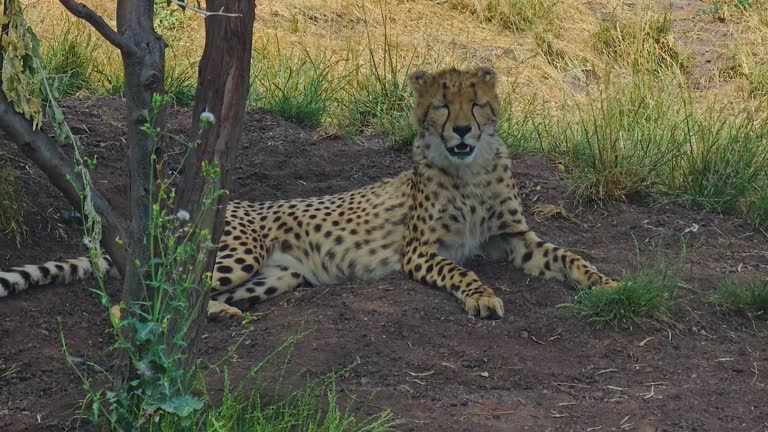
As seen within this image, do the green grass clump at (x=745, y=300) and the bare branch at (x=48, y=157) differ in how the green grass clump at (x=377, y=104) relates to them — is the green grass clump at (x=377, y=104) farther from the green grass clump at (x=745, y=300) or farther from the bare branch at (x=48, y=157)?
the bare branch at (x=48, y=157)

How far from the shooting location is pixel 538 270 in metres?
4.30

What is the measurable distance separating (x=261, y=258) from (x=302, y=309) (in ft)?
2.31

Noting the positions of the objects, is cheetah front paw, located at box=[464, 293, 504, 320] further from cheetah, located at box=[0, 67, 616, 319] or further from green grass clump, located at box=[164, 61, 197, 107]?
green grass clump, located at box=[164, 61, 197, 107]

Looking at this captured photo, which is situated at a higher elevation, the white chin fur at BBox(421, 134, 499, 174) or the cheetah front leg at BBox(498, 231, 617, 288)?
the white chin fur at BBox(421, 134, 499, 174)

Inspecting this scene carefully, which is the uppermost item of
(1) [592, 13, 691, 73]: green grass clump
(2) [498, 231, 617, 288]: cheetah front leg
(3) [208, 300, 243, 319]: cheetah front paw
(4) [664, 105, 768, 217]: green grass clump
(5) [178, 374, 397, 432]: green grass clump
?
(1) [592, 13, 691, 73]: green grass clump

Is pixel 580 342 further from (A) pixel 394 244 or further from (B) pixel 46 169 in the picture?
(B) pixel 46 169

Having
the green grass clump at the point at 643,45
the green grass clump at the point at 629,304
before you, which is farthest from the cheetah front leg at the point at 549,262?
the green grass clump at the point at 643,45

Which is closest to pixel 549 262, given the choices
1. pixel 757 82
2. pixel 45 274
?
pixel 45 274

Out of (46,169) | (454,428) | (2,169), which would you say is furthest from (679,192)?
(46,169)

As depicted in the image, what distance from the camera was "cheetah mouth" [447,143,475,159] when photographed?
4332 millimetres

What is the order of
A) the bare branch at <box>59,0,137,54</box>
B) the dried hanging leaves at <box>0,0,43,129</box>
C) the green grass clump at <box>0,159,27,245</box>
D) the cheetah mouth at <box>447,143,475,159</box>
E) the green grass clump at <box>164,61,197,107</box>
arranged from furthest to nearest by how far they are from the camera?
the green grass clump at <box>164,61,197,107</box> → the cheetah mouth at <box>447,143,475,159</box> → the green grass clump at <box>0,159,27,245</box> → the dried hanging leaves at <box>0,0,43,129</box> → the bare branch at <box>59,0,137,54</box>

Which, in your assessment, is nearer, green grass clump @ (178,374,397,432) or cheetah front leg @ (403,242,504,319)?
green grass clump @ (178,374,397,432)

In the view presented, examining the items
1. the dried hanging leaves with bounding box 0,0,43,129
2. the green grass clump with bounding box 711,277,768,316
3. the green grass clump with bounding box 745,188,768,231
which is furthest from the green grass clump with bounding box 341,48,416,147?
the dried hanging leaves with bounding box 0,0,43,129

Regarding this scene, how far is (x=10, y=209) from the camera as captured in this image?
4227mm
